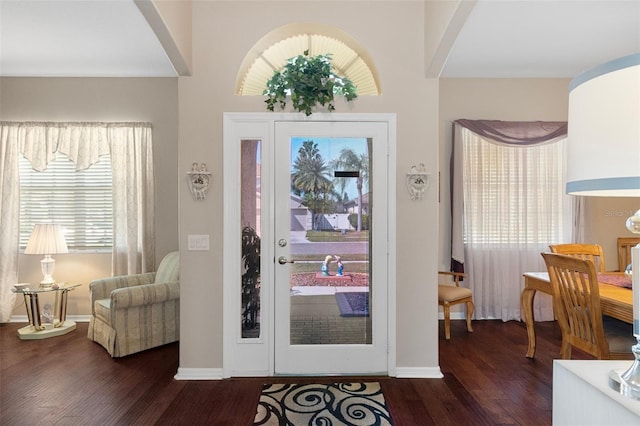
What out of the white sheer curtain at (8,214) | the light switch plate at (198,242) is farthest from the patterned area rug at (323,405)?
the white sheer curtain at (8,214)

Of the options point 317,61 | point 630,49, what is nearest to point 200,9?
point 317,61

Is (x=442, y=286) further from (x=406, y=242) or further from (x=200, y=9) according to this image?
(x=200, y=9)

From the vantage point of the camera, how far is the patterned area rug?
2357 millimetres

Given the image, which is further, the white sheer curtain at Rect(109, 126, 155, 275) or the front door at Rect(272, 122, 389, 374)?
the white sheer curtain at Rect(109, 126, 155, 275)

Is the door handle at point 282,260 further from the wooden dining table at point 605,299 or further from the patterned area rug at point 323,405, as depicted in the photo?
the wooden dining table at point 605,299

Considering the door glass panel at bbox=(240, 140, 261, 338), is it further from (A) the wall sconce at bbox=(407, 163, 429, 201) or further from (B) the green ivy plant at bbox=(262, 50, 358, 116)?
(A) the wall sconce at bbox=(407, 163, 429, 201)

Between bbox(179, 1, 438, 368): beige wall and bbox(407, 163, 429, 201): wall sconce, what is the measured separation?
59mm

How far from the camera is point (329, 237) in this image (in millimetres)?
3006

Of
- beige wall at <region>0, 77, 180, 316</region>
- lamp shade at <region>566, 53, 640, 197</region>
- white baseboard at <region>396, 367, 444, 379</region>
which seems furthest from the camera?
beige wall at <region>0, 77, 180, 316</region>

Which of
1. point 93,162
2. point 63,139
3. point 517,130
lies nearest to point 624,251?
point 517,130

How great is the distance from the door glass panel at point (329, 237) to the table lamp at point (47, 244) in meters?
2.98

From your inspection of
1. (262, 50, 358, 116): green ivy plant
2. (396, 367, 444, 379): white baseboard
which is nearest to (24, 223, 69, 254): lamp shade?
(262, 50, 358, 116): green ivy plant

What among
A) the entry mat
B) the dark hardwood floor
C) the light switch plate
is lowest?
the dark hardwood floor

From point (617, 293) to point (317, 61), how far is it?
9.34 feet
